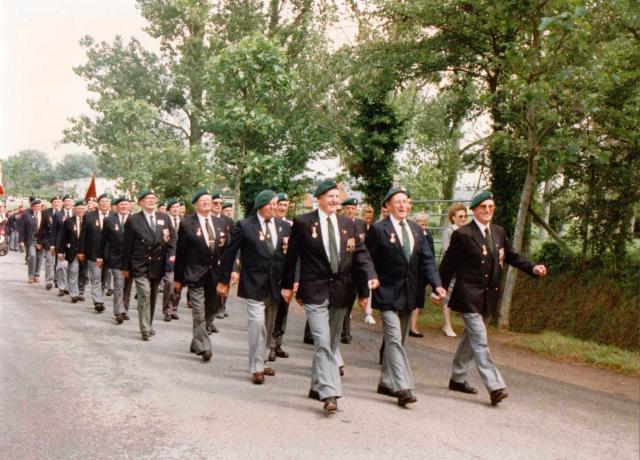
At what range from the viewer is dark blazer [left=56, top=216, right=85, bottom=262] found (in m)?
13.5

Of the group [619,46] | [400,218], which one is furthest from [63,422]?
[619,46]

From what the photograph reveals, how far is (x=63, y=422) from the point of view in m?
5.28

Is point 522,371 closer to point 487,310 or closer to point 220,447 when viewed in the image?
point 487,310

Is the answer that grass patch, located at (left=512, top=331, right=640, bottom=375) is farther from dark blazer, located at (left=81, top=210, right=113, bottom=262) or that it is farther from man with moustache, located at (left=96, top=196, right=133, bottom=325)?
dark blazer, located at (left=81, top=210, right=113, bottom=262)

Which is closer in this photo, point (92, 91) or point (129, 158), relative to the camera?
Result: point (129, 158)

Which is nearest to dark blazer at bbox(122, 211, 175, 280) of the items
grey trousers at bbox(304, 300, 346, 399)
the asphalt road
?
the asphalt road

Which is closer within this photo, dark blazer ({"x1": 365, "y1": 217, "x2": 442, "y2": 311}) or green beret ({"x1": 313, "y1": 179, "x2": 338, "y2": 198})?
green beret ({"x1": 313, "y1": 179, "x2": 338, "y2": 198})

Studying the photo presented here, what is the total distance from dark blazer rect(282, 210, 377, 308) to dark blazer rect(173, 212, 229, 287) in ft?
6.87

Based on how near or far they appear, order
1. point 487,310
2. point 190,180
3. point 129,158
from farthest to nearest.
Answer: point 129,158, point 190,180, point 487,310

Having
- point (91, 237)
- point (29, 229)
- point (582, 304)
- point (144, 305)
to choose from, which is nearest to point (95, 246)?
point (91, 237)

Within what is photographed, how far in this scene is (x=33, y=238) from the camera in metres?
16.9

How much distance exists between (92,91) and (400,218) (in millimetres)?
30498

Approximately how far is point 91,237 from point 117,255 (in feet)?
5.10

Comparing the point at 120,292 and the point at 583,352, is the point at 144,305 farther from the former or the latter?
the point at 583,352
